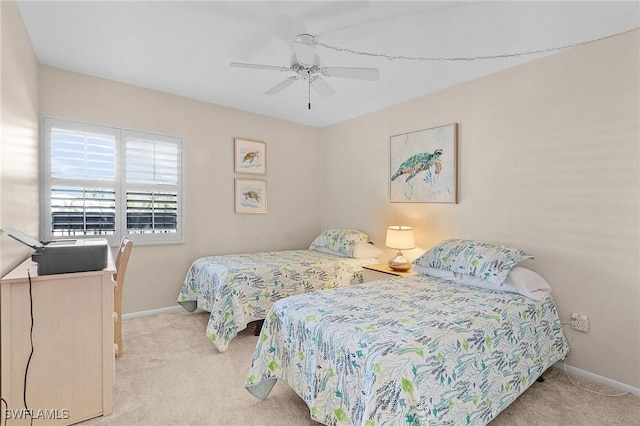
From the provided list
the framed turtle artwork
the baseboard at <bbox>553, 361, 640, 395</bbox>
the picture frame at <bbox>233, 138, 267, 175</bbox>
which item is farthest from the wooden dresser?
the baseboard at <bbox>553, 361, 640, 395</bbox>

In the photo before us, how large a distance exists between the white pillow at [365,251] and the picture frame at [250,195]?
1.42m

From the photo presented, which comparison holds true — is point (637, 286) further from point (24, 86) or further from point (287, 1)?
point (24, 86)

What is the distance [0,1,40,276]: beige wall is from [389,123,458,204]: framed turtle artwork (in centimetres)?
335

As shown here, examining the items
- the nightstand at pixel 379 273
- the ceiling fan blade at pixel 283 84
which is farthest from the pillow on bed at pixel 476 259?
the ceiling fan blade at pixel 283 84

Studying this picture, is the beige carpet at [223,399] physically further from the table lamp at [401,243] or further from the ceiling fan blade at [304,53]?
the ceiling fan blade at [304,53]

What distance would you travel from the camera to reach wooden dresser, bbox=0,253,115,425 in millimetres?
1722

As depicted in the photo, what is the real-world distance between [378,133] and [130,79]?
2.81 meters

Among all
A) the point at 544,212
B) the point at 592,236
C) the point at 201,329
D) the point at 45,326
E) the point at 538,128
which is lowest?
the point at 201,329

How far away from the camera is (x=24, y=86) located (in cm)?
234

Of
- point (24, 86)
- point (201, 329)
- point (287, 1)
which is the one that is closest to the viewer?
point (287, 1)

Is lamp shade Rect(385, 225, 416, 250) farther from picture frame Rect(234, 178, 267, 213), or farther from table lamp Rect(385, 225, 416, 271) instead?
picture frame Rect(234, 178, 267, 213)

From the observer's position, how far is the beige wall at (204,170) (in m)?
3.29

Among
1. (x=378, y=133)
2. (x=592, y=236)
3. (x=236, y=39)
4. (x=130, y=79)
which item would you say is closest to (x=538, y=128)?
(x=592, y=236)

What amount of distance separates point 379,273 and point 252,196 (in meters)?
2.01
